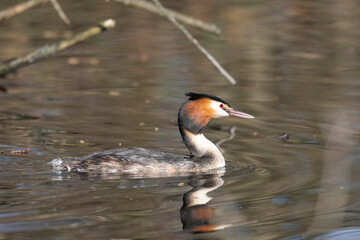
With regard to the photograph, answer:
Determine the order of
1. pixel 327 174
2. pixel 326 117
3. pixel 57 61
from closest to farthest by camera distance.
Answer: pixel 327 174
pixel 326 117
pixel 57 61

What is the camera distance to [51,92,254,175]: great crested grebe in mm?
7691

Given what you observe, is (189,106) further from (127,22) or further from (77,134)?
(127,22)

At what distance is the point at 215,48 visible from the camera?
595 inches

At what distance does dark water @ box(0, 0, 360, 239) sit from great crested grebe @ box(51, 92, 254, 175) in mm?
240

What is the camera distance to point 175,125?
981cm

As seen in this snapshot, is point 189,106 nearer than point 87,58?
Yes

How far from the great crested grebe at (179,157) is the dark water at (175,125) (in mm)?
240

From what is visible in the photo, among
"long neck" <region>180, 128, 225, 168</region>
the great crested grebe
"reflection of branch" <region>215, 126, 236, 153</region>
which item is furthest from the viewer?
"reflection of branch" <region>215, 126, 236, 153</region>

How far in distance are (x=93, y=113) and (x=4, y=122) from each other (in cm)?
125

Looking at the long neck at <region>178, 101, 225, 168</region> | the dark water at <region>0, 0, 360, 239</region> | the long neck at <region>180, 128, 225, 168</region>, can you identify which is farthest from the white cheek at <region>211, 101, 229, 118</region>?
the dark water at <region>0, 0, 360, 239</region>

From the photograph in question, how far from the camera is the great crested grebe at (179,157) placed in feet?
25.2

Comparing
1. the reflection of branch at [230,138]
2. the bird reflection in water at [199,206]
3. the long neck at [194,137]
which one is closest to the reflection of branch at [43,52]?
the bird reflection in water at [199,206]

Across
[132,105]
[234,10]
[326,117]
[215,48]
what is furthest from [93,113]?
[234,10]

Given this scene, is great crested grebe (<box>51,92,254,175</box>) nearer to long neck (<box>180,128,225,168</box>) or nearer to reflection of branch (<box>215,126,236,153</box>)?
long neck (<box>180,128,225,168</box>)
